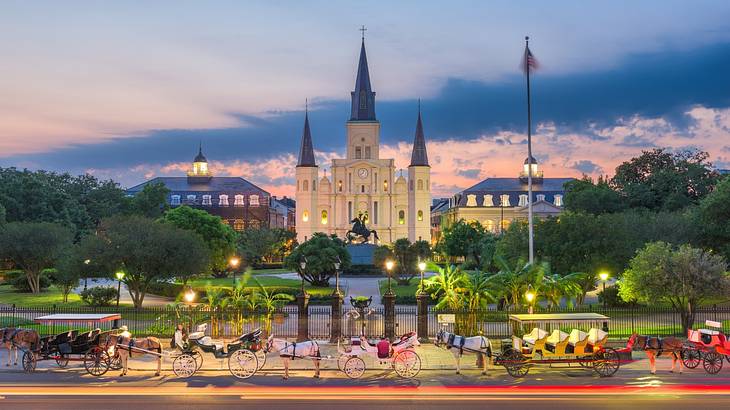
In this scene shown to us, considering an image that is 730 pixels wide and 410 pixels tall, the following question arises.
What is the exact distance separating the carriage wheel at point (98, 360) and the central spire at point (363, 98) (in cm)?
10727

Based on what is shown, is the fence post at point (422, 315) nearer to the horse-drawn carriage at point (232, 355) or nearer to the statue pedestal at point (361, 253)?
the horse-drawn carriage at point (232, 355)

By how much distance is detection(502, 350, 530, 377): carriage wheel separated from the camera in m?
18.2

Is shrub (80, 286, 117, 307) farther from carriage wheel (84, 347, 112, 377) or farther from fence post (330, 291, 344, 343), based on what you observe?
carriage wheel (84, 347, 112, 377)

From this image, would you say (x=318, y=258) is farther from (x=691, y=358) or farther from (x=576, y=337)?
(x=691, y=358)

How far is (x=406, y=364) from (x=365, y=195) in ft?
337

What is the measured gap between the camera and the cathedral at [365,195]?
120188 millimetres

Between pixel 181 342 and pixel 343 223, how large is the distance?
331 feet

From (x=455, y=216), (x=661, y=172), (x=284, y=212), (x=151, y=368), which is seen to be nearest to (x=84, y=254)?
(x=151, y=368)

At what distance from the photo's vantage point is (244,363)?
18.6 meters

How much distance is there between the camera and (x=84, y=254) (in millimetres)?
37250

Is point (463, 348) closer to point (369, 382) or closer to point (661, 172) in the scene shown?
point (369, 382)

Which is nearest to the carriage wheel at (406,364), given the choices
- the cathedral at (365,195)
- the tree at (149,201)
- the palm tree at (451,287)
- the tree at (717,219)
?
the palm tree at (451,287)

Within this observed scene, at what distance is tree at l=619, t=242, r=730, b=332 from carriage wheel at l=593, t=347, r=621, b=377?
769 cm

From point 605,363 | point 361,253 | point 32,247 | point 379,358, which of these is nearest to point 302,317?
point 379,358
